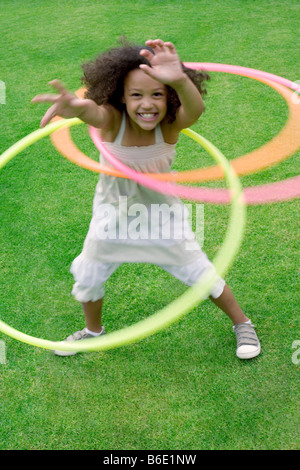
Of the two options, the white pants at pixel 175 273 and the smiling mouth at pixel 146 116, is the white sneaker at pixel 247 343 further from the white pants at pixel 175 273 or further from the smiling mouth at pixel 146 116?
the smiling mouth at pixel 146 116

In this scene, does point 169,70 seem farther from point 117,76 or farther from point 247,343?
point 247,343

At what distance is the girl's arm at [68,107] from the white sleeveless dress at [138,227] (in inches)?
8.2

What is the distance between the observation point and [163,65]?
6.30ft

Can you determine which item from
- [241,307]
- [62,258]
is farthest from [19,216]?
[241,307]

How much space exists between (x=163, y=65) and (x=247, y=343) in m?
1.45

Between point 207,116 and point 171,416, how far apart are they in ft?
9.83

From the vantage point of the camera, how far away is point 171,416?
247cm

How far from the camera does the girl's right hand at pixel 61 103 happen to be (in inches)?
75.1

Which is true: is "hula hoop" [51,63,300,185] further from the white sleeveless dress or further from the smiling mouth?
the smiling mouth

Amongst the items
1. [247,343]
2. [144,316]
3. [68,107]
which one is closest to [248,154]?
[144,316]

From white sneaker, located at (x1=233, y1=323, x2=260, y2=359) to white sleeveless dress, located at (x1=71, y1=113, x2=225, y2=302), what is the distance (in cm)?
47
